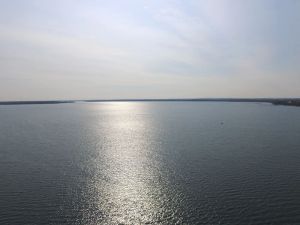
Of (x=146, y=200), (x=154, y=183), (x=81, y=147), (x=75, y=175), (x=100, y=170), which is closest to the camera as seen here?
(x=146, y=200)

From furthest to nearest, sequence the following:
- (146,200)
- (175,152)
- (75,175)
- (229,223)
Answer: (175,152), (75,175), (146,200), (229,223)

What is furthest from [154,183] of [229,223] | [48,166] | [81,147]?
[81,147]

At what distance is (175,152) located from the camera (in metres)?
57.6

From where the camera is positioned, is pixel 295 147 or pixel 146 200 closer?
pixel 146 200

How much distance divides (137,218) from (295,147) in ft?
151

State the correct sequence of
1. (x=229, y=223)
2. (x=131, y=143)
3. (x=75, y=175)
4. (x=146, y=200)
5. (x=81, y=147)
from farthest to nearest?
(x=131, y=143) < (x=81, y=147) < (x=75, y=175) < (x=146, y=200) < (x=229, y=223)

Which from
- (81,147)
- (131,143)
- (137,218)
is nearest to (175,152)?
(131,143)

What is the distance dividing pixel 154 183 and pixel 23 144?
44026 millimetres

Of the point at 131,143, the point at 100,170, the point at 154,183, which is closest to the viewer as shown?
the point at 154,183

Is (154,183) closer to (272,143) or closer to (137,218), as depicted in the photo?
(137,218)

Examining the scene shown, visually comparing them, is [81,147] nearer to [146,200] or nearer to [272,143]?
[146,200]

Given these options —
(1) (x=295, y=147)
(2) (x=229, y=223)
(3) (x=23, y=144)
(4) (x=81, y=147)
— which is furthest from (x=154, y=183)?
(3) (x=23, y=144)

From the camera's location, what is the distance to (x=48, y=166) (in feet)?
152

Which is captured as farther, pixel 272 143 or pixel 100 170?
pixel 272 143
